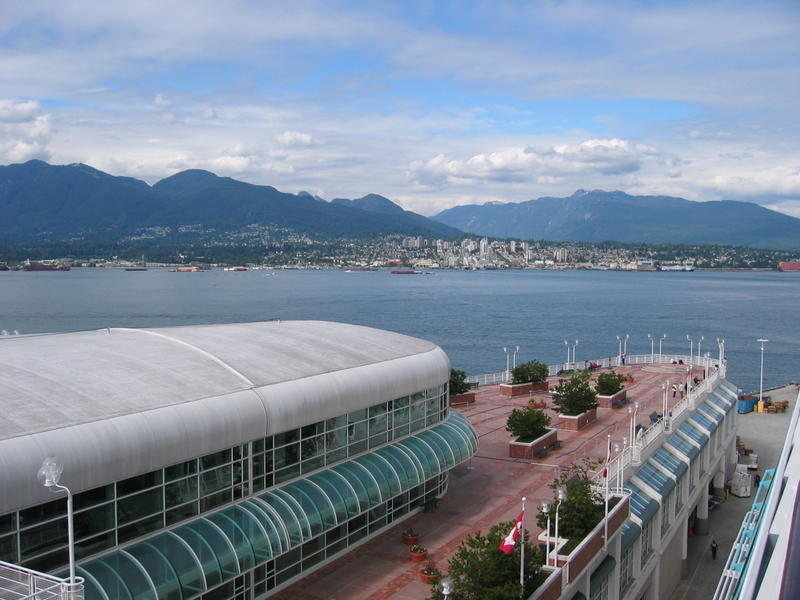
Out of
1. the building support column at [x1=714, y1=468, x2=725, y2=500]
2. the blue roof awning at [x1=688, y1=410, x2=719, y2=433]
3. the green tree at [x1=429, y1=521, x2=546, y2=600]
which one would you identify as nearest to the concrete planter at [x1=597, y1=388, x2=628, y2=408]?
the blue roof awning at [x1=688, y1=410, x2=719, y2=433]

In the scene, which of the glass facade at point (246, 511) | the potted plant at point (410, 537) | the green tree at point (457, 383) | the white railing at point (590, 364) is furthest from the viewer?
the white railing at point (590, 364)

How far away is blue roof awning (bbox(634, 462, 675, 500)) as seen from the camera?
30.4 meters

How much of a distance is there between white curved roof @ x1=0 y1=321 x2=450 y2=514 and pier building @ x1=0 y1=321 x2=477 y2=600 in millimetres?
50

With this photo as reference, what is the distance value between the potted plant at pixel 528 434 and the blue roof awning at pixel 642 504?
18.9ft

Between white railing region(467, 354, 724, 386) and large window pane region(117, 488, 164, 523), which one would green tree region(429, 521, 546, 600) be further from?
white railing region(467, 354, 724, 386)

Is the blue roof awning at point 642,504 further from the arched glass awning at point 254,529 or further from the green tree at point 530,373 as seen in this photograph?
the green tree at point 530,373

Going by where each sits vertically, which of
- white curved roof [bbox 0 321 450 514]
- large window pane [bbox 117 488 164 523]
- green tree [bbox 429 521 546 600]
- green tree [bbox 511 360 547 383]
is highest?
white curved roof [bbox 0 321 450 514]

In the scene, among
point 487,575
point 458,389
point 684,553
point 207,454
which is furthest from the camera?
point 458,389

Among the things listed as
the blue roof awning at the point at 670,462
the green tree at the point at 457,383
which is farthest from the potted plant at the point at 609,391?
the blue roof awning at the point at 670,462

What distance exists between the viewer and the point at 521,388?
167ft

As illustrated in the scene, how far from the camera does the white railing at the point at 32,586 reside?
1206 centimetres

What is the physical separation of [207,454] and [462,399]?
2867 cm

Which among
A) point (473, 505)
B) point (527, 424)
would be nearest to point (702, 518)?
point (527, 424)

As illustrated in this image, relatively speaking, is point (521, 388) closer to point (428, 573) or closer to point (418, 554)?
point (418, 554)
